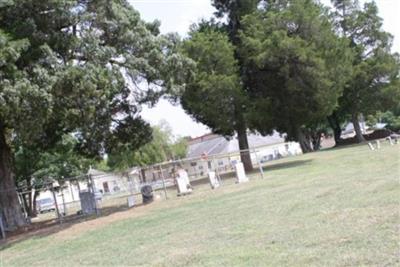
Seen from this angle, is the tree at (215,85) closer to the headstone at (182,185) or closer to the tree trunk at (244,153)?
the tree trunk at (244,153)

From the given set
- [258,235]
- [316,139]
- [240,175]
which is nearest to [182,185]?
[240,175]

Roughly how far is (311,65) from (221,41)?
564 centimetres

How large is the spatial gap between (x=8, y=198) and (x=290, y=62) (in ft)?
61.8

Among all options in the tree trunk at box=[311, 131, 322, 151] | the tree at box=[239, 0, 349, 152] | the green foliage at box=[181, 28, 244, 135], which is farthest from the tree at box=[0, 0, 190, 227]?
the tree trunk at box=[311, 131, 322, 151]

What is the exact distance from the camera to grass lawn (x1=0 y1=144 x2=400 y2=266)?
7098 millimetres

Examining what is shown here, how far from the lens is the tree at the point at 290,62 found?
3291 cm

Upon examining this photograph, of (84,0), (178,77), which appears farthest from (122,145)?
(84,0)

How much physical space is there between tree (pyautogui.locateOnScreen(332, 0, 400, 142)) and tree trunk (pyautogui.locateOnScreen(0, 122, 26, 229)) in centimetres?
3801

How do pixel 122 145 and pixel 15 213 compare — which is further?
pixel 122 145

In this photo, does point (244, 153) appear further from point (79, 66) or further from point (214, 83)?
point (79, 66)

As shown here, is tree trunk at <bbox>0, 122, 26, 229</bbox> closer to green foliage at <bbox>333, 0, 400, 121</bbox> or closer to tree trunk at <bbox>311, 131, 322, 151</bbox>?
green foliage at <bbox>333, 0, 400, 121</bbox>

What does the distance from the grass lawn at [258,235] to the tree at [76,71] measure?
14.1 ft

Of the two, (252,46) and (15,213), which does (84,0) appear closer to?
(15,213)

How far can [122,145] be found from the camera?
2592 centimetres
